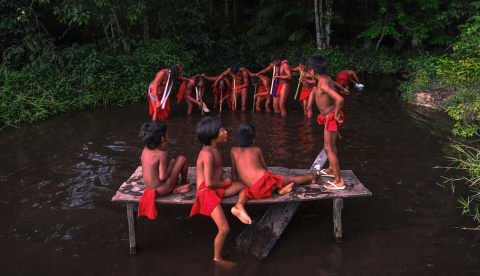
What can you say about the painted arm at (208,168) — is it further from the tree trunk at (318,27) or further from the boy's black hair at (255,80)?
the tree trunk at (318,27)

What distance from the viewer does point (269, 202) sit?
3.61 metres

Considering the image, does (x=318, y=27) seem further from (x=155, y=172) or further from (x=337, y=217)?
(x=155, y=172)

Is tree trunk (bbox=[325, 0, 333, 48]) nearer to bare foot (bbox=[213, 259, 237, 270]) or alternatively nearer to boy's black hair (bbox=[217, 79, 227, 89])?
boy's black hair (bbox=[217, 79, 227, 89])

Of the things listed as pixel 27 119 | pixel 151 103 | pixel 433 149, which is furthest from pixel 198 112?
pixel 433 149

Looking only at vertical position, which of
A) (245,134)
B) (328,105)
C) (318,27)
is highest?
(318,27)

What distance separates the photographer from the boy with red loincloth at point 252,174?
11.9 feet

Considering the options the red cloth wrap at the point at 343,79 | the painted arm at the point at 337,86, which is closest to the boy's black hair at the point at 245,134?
the painted arm at the point at 337,86

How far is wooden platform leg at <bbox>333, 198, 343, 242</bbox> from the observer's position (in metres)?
3.70

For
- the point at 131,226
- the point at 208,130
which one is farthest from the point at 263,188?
the point at 131,226

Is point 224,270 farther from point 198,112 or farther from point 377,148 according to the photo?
point 198,112

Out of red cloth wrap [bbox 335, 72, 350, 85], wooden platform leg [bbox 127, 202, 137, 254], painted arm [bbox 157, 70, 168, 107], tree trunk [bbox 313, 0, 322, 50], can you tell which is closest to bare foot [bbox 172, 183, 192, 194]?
wooden platform leg [bbox 127, 202, 137, 254]

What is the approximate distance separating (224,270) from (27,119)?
675cm

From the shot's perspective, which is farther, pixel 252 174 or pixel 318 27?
pixel 318 27

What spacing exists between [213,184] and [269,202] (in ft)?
1.77
